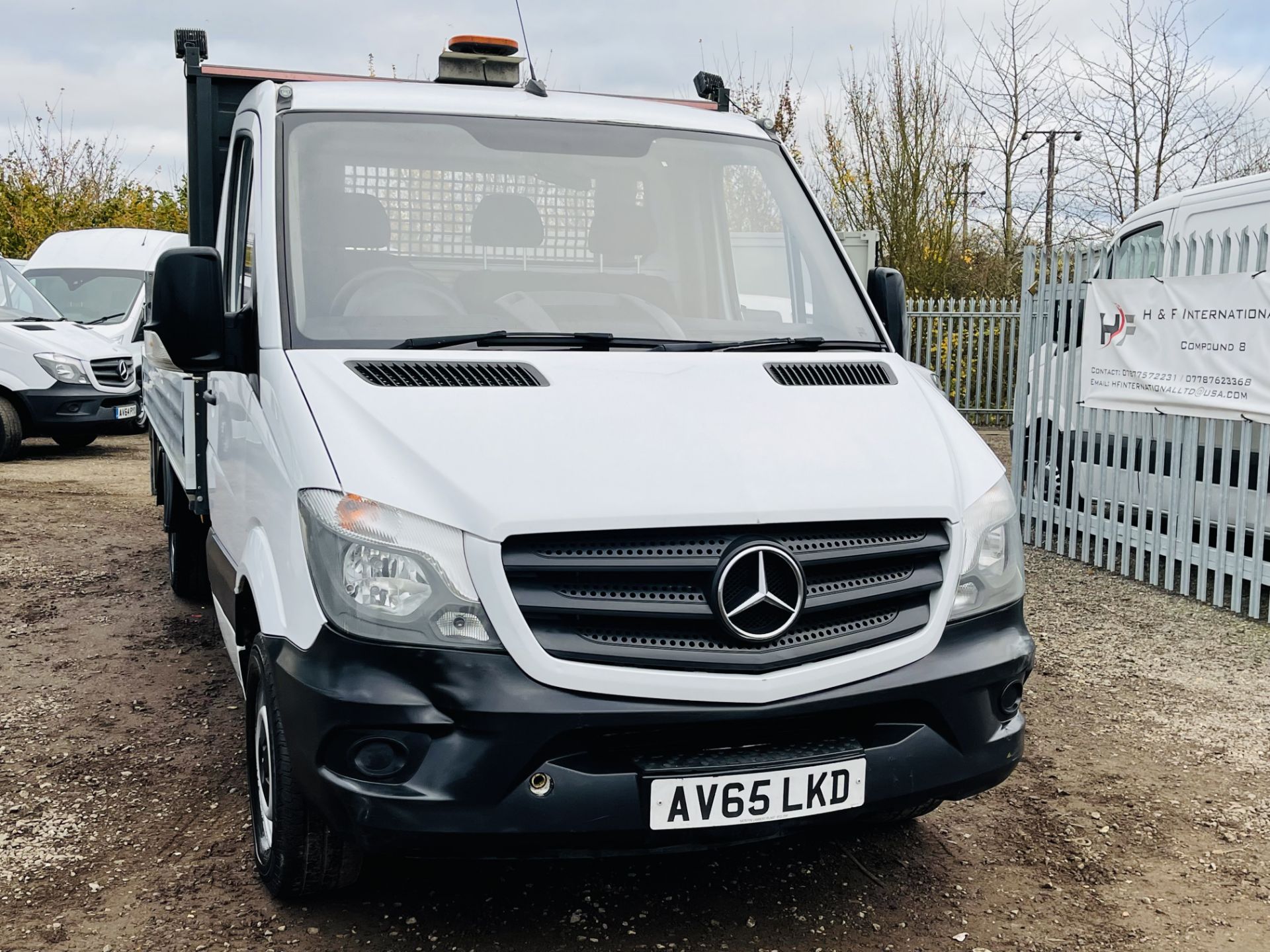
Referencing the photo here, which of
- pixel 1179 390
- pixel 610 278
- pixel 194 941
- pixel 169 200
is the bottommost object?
pixel 194 941

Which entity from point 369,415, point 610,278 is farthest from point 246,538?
point 610,278

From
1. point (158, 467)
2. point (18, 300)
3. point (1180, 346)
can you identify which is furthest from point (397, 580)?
point (18, 300)

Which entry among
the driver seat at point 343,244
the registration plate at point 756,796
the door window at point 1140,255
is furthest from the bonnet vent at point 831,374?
the door window at point 1140,255

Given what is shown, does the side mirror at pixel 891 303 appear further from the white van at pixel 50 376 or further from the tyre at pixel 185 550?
the white van at pixel 50 376

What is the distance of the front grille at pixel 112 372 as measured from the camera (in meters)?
13.2

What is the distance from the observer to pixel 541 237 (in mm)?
3900

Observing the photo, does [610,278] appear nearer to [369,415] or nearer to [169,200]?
[369,415]

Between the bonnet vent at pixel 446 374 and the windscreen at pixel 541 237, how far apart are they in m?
0.21

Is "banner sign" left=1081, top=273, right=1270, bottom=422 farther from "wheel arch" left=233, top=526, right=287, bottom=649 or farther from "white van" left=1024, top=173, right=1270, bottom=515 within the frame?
"wheel arch" left=233, top=526, right=287, bottom=649

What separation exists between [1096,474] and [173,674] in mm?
5578

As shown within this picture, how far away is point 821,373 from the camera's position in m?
3.51

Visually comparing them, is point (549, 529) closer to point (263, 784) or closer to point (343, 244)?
point (263, 784)

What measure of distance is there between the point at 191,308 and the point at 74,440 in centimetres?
1169

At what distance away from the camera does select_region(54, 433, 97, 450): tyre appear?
13623 mm
